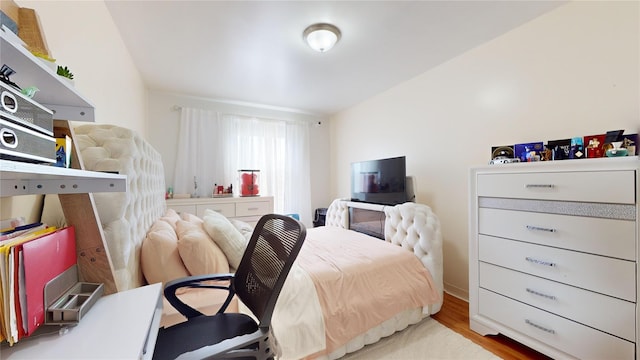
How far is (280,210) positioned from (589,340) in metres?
3.56

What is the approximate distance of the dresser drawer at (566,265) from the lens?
1216 mm

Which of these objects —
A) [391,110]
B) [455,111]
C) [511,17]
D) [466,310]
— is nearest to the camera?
[511,17]

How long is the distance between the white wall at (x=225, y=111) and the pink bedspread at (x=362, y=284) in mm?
2389

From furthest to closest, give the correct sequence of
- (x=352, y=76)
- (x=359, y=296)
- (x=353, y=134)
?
(x=353, y=134) < (x=352, y=76) < (x=359, y=296)

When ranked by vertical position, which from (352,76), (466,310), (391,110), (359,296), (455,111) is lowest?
(466,310)

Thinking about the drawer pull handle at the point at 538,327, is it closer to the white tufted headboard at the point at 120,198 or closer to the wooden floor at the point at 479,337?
the wooden floor at the point at 479,337

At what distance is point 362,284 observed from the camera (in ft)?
5.53

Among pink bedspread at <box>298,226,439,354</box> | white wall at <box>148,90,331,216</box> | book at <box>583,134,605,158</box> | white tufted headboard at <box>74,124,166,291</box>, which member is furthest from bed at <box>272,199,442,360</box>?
white wall at <box>148,90,331,216</box>

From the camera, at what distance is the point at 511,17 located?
1.89 meters

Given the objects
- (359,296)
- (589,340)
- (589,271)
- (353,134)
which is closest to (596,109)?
(589,271)

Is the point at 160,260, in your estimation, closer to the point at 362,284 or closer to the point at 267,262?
the point at 267,262

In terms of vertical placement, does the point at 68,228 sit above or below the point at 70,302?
above

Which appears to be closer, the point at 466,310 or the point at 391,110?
the point at 466,310

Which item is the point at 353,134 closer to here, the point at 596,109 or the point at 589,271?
the point at 596,109
